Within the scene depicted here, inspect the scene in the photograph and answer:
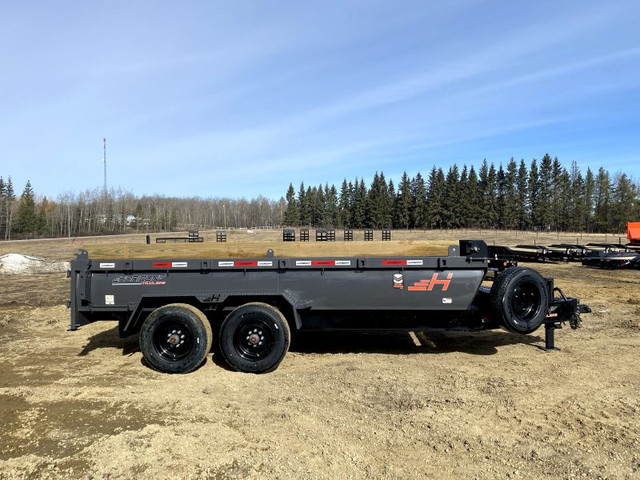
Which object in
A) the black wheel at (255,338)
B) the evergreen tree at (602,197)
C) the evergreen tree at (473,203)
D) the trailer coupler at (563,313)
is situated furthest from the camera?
the evergreen tree at (473,203)

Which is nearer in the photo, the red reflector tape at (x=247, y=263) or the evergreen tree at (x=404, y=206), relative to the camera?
the red reflector tape at (x=247, y=263)

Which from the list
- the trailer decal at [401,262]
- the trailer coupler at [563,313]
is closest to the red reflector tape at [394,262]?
the trailer decal at [401,262]

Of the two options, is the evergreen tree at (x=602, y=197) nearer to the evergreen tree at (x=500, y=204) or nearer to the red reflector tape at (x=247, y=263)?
the evergreen tree at (x=500, y=204)

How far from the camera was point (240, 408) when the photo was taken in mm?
4559

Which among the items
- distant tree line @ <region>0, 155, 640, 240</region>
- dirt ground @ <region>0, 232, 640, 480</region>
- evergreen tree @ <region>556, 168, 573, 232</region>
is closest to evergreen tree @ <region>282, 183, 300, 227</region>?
distant tree line @ <region>0, 155, 640, 240</region>

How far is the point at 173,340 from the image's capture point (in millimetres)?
5645

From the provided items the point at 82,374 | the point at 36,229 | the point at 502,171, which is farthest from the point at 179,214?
the point at 82,374

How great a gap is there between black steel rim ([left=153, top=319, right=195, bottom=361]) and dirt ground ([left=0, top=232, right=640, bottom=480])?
0.30m

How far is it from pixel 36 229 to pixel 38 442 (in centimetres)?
9314

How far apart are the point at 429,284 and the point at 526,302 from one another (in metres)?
1.48

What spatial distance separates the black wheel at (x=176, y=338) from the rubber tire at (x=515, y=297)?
393 centimetres

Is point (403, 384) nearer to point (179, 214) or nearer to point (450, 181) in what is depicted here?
point (450, 181)

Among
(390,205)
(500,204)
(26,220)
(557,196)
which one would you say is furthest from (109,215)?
(557,196)

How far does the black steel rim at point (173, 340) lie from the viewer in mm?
5641
